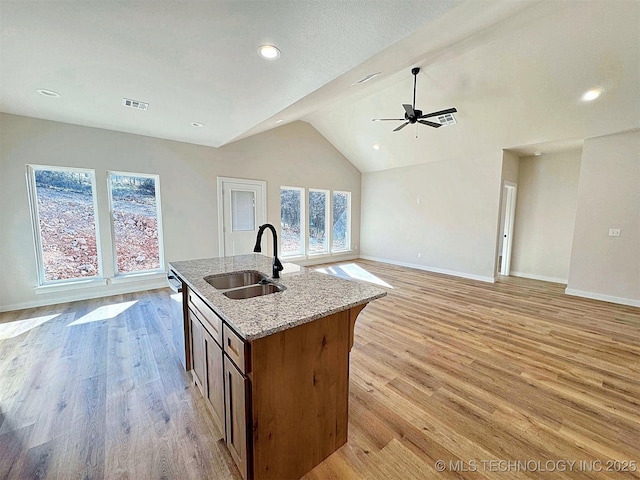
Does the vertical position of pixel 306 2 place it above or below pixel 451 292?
above

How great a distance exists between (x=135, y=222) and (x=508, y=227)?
7.43 metres

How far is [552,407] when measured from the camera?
1867 mm

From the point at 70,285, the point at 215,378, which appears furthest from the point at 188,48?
the point at 70,285

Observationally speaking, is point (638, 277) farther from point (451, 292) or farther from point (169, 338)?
point (169, 338)

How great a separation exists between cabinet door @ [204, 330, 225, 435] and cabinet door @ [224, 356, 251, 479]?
0.08m

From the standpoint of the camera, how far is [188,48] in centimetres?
199

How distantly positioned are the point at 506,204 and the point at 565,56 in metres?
3.20

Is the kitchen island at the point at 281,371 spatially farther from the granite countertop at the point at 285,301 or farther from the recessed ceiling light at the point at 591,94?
the recessed ceiling light at the point at 591,94

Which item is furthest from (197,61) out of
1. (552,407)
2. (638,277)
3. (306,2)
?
(638,277)

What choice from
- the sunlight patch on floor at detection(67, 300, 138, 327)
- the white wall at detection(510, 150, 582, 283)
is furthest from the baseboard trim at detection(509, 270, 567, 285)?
the sunlight patch on floor at detection(67, 300, 138, 327)

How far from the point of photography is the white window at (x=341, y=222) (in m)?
7.30

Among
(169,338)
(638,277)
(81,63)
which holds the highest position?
(81,63)

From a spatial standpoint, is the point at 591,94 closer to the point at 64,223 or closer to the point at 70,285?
the point at 64,223

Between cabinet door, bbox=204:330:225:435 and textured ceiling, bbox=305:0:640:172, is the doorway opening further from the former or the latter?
cabinet door, bbox=204:330:225:435
